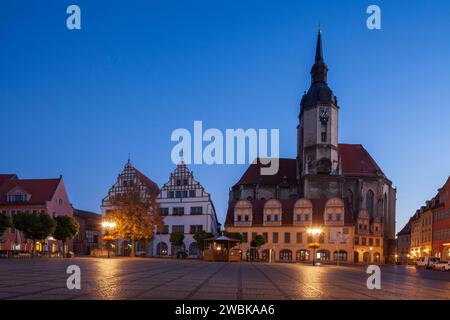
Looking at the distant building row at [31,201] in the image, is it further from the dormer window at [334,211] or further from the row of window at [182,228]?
the dormer window at [334,211]

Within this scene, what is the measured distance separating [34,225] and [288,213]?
36342mm

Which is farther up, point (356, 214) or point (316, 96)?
point (316, 96)


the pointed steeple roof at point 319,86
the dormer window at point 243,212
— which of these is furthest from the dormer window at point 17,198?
the pointed steeple roof at point 319,86

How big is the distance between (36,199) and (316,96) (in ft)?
154

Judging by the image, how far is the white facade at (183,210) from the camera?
73.2 m

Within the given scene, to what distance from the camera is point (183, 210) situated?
74375 millimetres

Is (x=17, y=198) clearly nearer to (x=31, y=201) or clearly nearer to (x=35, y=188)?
(x=31, y=201)

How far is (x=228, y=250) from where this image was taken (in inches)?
2136

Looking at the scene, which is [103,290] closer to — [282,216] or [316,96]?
[282,216]

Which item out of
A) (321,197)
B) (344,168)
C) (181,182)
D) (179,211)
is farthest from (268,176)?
(179,211)

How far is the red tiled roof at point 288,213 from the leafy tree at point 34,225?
28.5 metres
